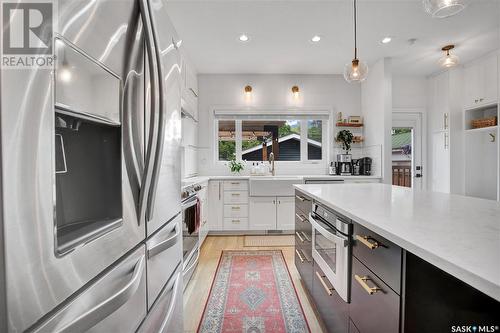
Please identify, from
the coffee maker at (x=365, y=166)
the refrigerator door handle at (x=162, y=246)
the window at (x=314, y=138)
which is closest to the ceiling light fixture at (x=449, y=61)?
the coffee maker at (x=365, y=166)

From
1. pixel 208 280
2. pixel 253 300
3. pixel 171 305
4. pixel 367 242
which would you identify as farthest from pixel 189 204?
pixel 367 242

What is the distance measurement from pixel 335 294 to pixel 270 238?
2.38 meters

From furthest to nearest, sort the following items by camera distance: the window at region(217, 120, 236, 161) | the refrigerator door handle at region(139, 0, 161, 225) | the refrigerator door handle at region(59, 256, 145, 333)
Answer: the window at region(217, 120, 236, 161)
the refrigerator door handle at region(139, 0, 161, 225)
the refrigerator door handle at region(59, 256, 145, 333)

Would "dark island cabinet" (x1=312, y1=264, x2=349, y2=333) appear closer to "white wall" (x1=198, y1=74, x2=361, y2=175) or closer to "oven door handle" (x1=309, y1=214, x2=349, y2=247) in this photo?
"oven door handle" (x1=309, y1=214, x2=349, y2=247)

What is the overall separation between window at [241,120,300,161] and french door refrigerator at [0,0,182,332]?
137 inches

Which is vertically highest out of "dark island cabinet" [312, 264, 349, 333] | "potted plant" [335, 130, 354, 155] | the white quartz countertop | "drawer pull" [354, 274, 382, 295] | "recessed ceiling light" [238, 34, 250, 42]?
"recessed ceiling light" [238, 34, 250, 42]

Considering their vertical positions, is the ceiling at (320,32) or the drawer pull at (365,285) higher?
the ceiling at (320,32)

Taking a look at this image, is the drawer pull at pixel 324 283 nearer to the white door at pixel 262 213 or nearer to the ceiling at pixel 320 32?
the white door at pixel 262 213

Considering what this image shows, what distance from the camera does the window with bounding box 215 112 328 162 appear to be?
4469mm

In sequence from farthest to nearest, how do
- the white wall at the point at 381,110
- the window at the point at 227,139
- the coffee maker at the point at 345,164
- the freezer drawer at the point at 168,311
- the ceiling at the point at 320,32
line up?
the window at the point at 227,139 < the coffee maker at the point at 345,164 < the white wall at the point at 381,110 < the ceiling at the point at 320,32 < the freezer drawer at the point at 168,311

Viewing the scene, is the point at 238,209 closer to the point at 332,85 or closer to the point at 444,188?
the point at 332,85

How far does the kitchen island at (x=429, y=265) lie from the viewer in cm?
59

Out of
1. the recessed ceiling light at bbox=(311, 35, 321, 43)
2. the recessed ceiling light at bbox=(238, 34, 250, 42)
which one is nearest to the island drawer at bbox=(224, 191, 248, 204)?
the recessed ceiling light at bbox=(238, 34, 250, 42)

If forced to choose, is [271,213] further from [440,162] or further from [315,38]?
[440,162]
